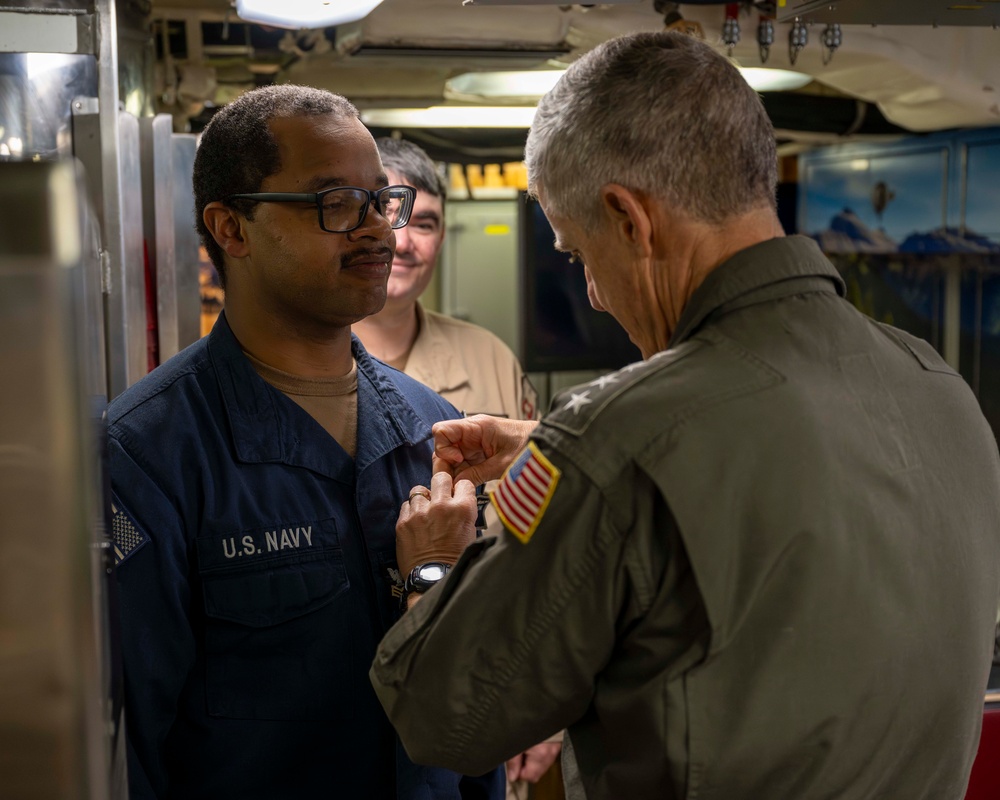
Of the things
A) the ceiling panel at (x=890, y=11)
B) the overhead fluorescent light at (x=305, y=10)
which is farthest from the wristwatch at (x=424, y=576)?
the overhead fluorescent light at (x=305, y=10)

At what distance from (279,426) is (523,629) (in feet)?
2.22

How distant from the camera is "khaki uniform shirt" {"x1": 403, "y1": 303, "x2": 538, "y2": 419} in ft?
10.5

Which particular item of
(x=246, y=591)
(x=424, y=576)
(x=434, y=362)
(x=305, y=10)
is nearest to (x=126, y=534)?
(x=246, y=591)

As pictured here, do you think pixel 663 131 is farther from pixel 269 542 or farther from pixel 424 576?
pixel 269 542

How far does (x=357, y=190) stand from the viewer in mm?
1687

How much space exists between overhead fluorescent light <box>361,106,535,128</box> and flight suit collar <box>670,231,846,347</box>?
3.87 metres

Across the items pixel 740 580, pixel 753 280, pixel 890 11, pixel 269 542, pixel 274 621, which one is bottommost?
pixel 274 621

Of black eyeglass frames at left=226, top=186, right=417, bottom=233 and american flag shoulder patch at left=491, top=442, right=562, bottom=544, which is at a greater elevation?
black eyeglass frames at left=226, top=186, right=417, bottom=233

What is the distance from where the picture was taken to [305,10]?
232cm

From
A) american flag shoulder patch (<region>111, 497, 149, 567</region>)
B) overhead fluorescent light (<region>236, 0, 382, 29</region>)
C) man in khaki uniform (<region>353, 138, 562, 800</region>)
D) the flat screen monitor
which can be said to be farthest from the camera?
the flat screen monitor

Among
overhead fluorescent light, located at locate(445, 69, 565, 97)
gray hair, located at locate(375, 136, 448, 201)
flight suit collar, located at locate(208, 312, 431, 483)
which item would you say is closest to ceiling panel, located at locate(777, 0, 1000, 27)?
flight suit collar, located at locate(208, 312, 431, 483)

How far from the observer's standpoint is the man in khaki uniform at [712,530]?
41.8 inches

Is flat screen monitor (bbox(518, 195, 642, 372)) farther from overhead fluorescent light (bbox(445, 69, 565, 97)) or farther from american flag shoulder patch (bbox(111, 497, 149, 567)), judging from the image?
american flag shoulder patch (bbox(111, 497, 149, 567))

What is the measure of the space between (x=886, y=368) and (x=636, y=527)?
1.11 ft
